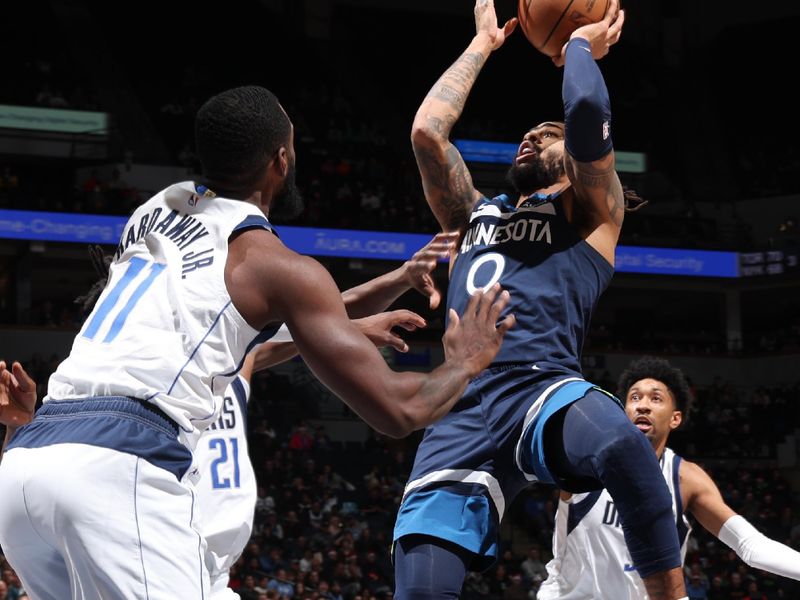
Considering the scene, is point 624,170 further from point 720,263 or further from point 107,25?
point 107,25

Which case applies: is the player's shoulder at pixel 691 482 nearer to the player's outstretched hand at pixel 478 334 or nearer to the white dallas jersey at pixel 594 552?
the white dallas jersey at pixel 594 552

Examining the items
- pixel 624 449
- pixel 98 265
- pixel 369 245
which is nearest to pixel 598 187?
pixel 624 449

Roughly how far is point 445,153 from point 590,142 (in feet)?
2.33

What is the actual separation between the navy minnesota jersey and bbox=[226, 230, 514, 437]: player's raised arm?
1426mm

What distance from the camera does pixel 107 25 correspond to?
28.3 meters

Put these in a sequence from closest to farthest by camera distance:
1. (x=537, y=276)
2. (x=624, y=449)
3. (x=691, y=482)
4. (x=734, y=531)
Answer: (x=624, y=449)
(x=537, y=276)
(x=734, y=531)
(x=691, y=482)

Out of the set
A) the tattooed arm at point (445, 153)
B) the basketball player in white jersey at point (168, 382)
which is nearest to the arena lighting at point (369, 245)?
the tattooed arm at point (445, 153)

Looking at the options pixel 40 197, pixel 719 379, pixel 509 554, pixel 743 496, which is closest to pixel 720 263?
pixel 719 379

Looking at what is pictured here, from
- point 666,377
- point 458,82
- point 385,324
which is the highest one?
point 458,82

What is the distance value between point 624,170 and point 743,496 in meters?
10.4

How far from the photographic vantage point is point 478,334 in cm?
328

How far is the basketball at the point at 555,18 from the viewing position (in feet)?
→ 16.2

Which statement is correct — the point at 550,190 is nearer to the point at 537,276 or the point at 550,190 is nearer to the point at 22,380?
the point at 537,276

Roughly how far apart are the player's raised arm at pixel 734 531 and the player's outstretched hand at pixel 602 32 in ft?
7.53
